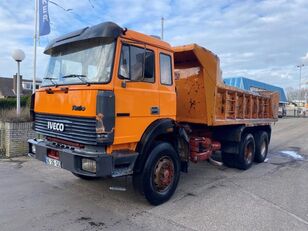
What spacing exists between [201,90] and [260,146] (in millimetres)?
3784

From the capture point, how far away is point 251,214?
5.02 meters

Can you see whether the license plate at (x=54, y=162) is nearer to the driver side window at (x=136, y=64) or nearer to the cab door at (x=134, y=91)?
the cab door at (x=134, y=91)

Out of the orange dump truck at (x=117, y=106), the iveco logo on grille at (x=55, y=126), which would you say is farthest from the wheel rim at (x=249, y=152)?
the iveco logo on grille at (x=55, y=126)

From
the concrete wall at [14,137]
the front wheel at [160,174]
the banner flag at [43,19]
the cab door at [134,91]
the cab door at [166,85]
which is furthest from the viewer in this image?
the banner flag at [43,19]

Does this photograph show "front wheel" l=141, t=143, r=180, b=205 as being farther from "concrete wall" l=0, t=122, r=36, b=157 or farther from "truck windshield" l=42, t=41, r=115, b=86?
"concrete wall" l=0, t=122, r=36, b=157

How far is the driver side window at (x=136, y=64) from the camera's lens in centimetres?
477

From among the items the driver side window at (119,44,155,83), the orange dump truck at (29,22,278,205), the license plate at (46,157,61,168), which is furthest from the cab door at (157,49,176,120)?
the license plate at (46,157,61,168)

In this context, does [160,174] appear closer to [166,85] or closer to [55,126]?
[166,85]

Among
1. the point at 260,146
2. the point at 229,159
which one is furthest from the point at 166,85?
the point at 260,146

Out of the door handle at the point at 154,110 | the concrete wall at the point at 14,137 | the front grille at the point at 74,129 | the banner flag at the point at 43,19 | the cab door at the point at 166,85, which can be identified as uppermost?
the banner flag at the point at 43,19

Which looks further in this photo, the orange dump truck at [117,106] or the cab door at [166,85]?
the cab door at [166,85]

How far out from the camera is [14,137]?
9148 mm

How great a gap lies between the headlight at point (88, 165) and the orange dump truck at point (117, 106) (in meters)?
0.01

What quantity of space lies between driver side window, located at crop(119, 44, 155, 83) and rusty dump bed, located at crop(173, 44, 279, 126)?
151cm
